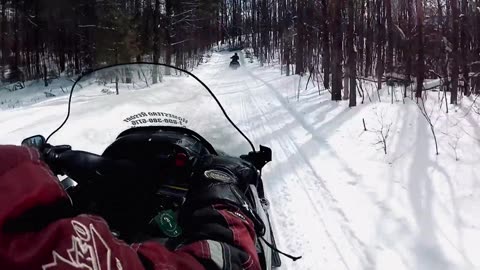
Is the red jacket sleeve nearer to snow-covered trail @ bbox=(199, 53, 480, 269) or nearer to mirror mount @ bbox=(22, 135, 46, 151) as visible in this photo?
mirror mount @ bbox=(22, 135, 46, 151)

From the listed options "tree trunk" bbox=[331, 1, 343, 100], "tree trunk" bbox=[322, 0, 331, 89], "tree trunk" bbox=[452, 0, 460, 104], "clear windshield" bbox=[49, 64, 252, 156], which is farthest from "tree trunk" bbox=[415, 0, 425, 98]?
"clear windshield" bbox=[49, 64, 252, 156]

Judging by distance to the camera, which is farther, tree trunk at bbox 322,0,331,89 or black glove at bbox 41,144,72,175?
tree trunk at bbox 322,0,331,89

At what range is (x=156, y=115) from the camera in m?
2.40

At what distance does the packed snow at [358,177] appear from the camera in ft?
9.27

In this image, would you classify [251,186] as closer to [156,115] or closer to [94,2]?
[156,115]

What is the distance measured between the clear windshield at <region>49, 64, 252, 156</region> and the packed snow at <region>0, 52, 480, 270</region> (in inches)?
0.4

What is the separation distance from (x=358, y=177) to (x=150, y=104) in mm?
3310

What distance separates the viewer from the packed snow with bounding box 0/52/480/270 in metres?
2.82

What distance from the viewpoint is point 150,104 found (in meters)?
2.49

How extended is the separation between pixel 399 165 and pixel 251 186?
3.93 meters

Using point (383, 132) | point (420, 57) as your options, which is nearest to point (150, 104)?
point (383, 132)

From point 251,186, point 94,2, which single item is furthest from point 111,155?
point 94,2

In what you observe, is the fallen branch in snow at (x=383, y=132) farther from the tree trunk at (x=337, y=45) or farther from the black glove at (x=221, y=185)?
the black glove at (x=221, y=185)

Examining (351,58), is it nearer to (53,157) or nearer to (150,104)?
(150,104)
